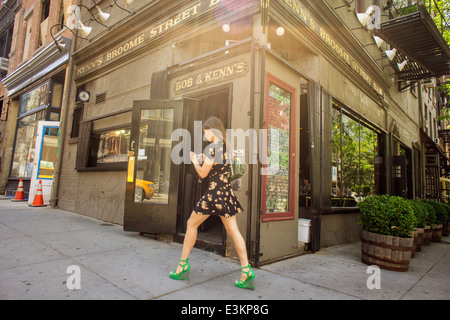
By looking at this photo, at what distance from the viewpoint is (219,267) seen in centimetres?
364

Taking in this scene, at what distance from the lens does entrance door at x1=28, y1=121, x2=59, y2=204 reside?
372 inches

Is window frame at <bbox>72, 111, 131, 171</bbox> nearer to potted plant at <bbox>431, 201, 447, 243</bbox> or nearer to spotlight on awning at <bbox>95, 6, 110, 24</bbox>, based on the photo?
spotlight on awning at <bbox>95, 6, 110, 24</bbox>

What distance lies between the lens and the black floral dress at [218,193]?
9.86 ft

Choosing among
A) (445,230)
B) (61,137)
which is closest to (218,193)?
(61,137)

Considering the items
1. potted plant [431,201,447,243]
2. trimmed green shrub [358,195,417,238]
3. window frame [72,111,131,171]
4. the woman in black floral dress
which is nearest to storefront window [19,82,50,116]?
window frame [72,111,131,171]

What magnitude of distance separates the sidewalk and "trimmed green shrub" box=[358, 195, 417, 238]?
62cm

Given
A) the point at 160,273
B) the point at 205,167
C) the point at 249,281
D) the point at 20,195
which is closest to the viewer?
the point at 249,281

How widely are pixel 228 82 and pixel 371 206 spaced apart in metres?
3.22

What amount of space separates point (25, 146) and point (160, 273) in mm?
12187

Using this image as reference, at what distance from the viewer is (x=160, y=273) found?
3.25m

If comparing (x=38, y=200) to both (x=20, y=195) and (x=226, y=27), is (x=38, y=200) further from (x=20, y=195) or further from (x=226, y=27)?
(x=226, y=27)
